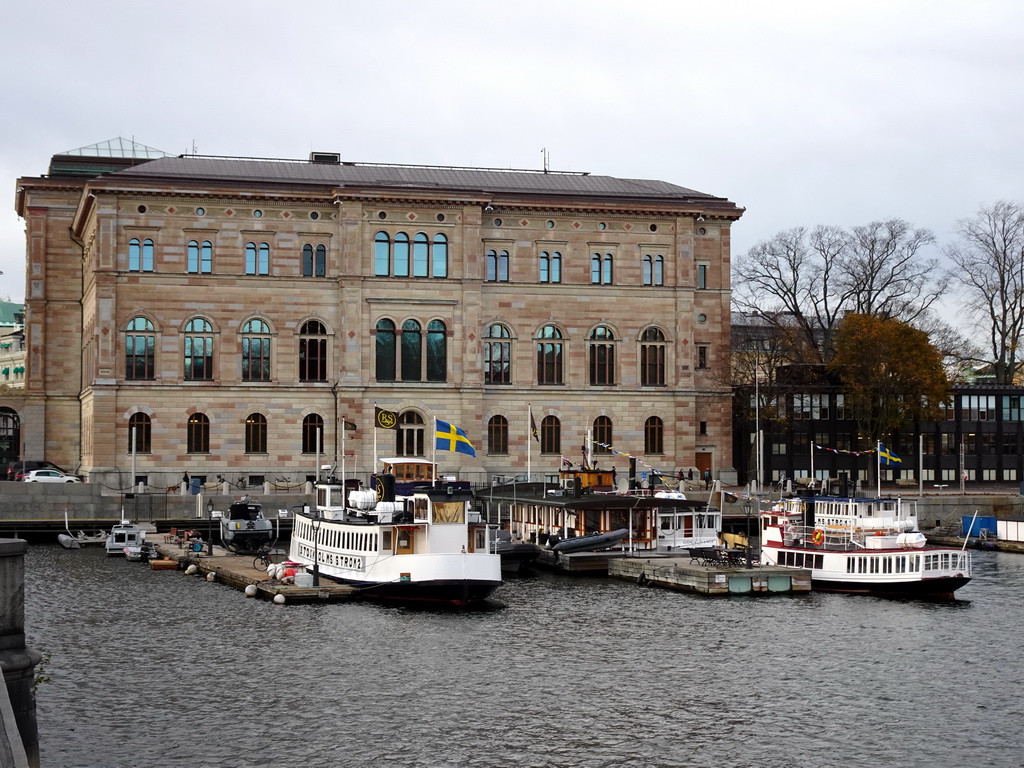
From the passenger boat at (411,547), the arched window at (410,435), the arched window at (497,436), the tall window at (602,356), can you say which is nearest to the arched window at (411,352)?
the arched window at (410,435)

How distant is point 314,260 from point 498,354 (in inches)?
588

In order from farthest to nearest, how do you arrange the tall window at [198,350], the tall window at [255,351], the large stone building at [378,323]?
the tall window at [255,351]
the tall window at [198,350]
the large stone building at [378,323]

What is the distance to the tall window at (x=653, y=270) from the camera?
336 ft

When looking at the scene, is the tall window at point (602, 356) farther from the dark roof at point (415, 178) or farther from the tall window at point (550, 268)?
the dark roof at point (415, 178)

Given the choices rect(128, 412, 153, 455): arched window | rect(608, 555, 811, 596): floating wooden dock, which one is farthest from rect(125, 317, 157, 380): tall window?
rect(608, 555, 811, 596): floating wooden dock

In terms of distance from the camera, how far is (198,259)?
3765 inches

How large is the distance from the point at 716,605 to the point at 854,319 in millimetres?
51617

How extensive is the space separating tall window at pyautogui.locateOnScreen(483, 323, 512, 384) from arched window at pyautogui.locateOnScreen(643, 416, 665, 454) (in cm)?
1106

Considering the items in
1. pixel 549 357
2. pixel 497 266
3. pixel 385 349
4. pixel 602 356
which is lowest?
pixel 549 357

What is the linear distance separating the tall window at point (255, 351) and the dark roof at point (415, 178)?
10328 millimetres

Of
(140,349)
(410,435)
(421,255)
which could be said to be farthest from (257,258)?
(410,435)

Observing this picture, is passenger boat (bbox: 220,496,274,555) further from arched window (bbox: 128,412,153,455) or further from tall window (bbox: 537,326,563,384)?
tall window (bbox: 537,326,563,384)

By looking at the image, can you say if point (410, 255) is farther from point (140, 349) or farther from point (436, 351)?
point (140, 349)

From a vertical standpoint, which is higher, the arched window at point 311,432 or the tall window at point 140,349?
the tall window at point 140,349
